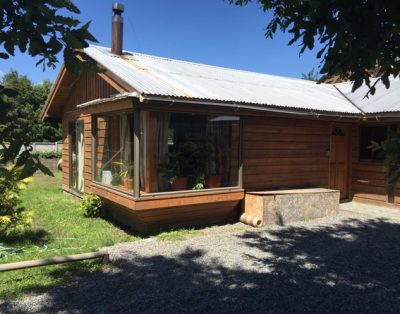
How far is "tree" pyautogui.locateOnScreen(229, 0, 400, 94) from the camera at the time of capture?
230cm

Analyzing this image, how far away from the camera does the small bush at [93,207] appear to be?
8.57 m

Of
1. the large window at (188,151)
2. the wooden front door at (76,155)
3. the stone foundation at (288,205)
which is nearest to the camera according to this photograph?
the large window at (188,151)

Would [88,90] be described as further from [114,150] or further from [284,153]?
[284,153]

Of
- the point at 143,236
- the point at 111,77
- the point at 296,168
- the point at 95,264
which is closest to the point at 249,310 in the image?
the point at 95,264

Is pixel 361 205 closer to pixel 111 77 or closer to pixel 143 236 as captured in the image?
pixel 143 236

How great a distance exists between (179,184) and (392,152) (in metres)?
5.29

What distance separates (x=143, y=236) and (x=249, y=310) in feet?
11.4

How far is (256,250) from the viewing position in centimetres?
616

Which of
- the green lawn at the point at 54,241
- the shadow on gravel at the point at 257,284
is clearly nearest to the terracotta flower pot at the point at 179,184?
the green lawn at the point at 54,241

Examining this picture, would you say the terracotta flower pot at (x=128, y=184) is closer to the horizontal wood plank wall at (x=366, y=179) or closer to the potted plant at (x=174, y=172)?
the potted plant at (x=174, y=172)

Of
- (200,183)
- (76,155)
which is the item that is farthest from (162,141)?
(76,155)

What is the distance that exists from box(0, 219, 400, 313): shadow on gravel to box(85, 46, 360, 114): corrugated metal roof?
2.88 meters

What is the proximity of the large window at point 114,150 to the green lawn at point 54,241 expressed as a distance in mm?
953

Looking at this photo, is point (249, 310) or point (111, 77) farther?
point (111, 77)
